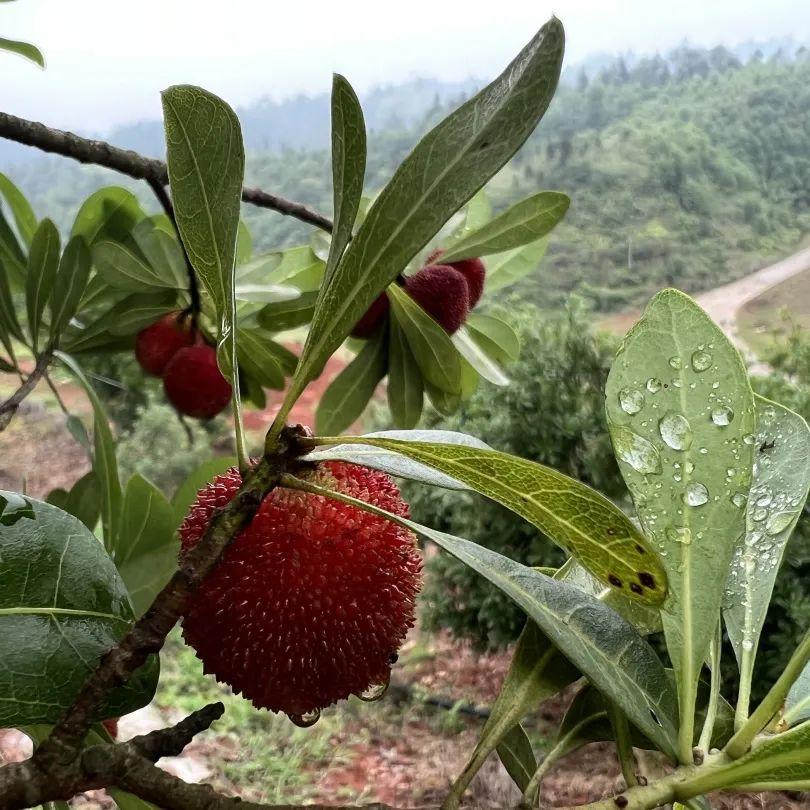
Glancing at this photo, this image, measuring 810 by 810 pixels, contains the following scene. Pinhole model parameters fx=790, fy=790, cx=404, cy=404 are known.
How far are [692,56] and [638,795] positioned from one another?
152 inches

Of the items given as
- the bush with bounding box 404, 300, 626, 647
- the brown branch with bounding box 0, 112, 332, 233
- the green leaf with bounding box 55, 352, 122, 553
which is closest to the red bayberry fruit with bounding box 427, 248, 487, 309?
the brown branch with bounding box 0, 112, 332, 233

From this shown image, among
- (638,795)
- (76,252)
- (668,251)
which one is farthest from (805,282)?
(638,795)

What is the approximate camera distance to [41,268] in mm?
608

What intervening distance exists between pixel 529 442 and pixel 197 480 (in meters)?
1.25

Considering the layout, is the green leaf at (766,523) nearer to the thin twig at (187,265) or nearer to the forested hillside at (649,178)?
the thin twig at (187,265)

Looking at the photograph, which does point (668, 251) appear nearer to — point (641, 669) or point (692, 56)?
point (692, 56)

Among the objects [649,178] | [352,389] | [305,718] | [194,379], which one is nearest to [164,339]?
[194,379]

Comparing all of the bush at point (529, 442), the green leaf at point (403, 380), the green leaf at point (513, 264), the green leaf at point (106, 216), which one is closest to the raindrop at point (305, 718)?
the green leaf at point (403, 380)

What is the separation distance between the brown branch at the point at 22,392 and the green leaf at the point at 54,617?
0.97 feet

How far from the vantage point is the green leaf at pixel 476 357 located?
0.67 meters

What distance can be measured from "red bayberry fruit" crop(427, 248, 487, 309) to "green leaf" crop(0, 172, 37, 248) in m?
0.34

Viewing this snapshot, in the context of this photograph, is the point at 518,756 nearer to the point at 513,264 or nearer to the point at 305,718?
the point at 305,718

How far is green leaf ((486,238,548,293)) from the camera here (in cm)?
80

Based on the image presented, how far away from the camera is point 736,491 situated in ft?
0.84
